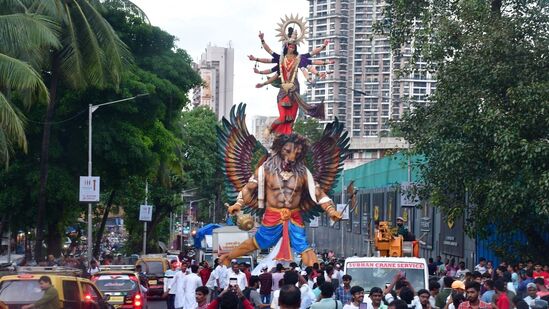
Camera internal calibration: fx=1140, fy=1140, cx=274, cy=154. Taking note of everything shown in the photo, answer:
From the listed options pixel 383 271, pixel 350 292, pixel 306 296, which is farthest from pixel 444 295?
pixel 383 271

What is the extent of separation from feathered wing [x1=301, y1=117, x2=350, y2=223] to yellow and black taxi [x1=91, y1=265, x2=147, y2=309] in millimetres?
15915

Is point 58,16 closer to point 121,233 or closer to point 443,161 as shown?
point 443,161

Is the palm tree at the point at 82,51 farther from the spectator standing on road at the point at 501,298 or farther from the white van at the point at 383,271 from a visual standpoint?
the spectator standing on road at the point at 501,298

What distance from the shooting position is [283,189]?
40.1 metres

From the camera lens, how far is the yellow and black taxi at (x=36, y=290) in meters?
18.3

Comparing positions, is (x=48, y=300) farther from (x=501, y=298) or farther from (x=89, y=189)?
(x=89, y=189)

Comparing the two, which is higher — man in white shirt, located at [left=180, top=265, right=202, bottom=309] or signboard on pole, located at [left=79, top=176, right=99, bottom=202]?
signboard on pole, located at [left=79, top=176, right=99, bottom=202]

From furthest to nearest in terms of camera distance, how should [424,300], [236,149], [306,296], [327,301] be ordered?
[236,149] < [306,296] < [424,300] < [327,301]

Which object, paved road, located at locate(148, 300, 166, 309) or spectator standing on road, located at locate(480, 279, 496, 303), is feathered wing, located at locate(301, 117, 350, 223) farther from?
spectator standing on road, located at locate(480, 279, 496, 303)

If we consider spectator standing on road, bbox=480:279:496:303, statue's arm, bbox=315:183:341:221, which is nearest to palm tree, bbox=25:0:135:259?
statue's arm, bbox=315:183:341:221

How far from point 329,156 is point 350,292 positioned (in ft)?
84.9

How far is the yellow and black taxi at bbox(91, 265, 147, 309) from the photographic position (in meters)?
24.5

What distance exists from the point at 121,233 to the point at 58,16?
335ft

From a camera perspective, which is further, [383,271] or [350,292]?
[383,271]
